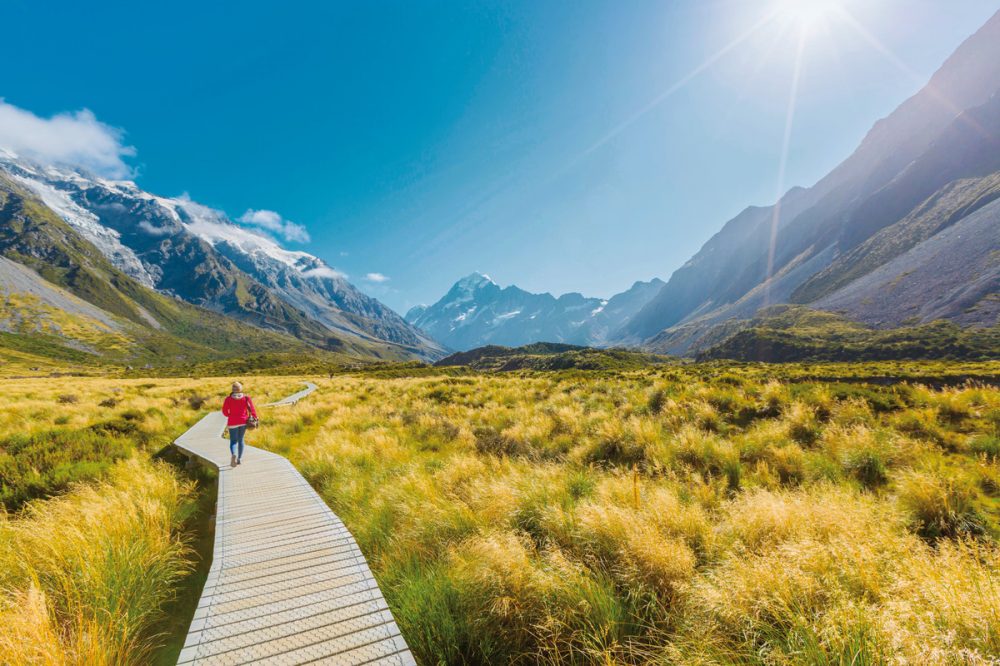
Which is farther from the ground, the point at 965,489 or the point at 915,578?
the point at 915,578

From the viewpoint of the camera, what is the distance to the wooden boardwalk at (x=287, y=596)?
369 centimetres

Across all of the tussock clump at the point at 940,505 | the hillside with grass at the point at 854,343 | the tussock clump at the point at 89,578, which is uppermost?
the tussock clump at the point at 89,578

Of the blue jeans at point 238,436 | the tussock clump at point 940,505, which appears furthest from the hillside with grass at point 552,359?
the tussock clump at point 940,505

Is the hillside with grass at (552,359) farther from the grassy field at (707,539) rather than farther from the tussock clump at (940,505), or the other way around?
the tussock clump at (940,505)

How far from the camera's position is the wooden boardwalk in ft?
12.1

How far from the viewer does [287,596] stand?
15.1 ft

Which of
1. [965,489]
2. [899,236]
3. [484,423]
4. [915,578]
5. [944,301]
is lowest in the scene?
[944,301]

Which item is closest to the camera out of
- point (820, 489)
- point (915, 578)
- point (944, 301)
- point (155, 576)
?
point (915, 578)

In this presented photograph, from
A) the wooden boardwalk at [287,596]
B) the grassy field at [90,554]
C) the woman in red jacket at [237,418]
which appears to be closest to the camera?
the grassy field at [90,554]

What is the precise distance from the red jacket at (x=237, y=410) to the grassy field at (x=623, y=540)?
1.32 meters

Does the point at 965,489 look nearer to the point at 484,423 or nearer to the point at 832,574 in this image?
the point at 832,574

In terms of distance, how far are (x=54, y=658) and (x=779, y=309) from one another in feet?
Answer: 719

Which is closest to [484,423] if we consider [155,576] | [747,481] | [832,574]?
[747,481]

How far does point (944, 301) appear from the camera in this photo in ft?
309
